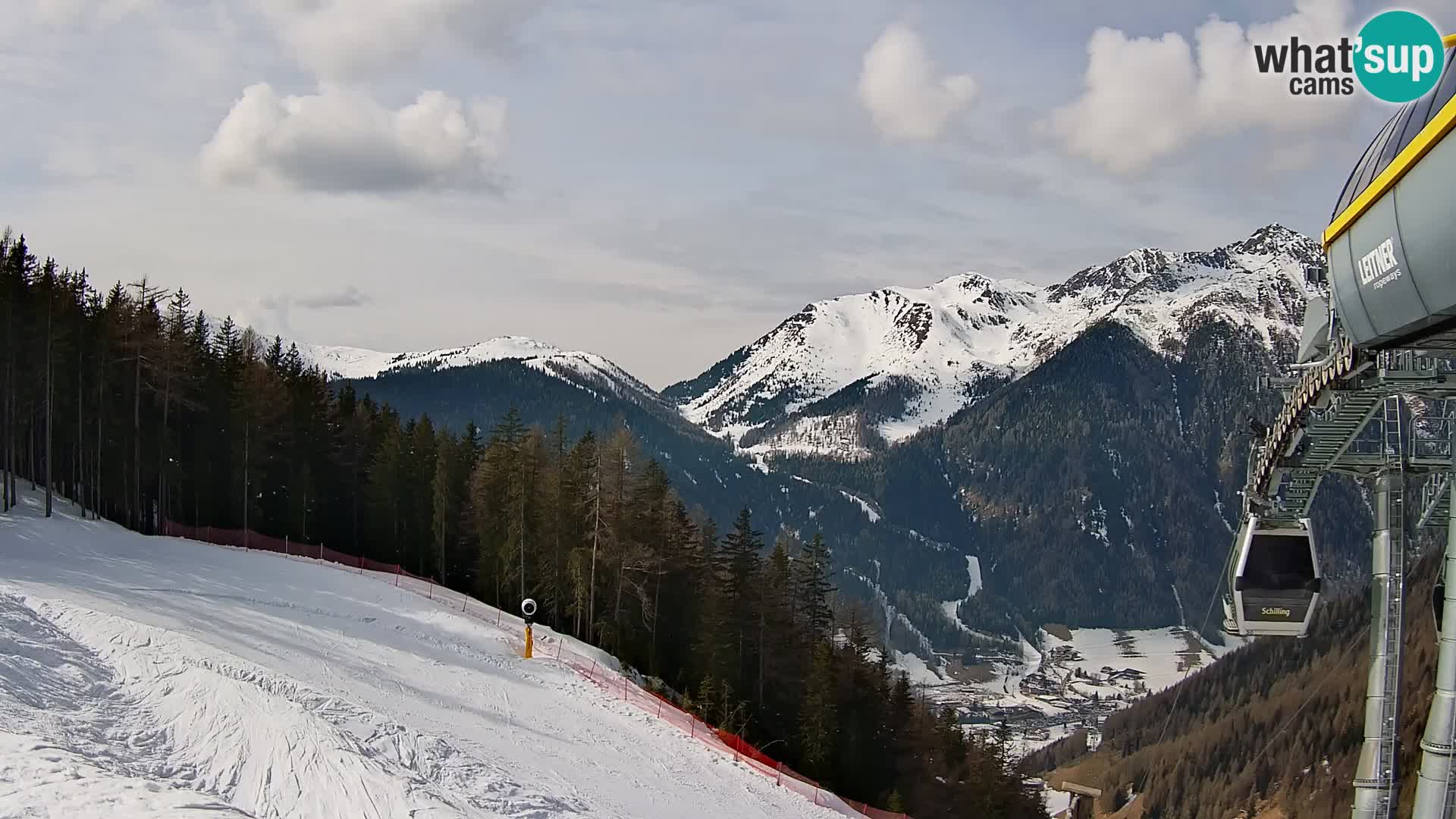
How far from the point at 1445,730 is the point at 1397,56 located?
7.19 metres

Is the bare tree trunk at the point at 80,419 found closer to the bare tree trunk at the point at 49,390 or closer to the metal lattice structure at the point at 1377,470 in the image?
the bare tree trunk at the point at 49,390

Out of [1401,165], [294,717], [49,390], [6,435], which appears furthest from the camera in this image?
[6,435]

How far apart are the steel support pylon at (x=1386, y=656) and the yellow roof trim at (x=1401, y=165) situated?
6.15 meters

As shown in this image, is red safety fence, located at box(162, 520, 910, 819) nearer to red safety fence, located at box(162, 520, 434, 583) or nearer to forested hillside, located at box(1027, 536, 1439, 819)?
red safety fence, located at box(162, 520, 434, 583)

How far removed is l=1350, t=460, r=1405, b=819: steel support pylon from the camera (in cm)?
1480

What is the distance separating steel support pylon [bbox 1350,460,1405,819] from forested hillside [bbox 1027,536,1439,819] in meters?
25.0

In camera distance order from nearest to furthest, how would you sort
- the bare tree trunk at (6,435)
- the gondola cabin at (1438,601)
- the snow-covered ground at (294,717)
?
1. the gondola cabin at (1438,601)
2. the snow-covered ground at (294,717)
3. the bare tree trunk at (6,435)

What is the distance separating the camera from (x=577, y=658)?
34344mm

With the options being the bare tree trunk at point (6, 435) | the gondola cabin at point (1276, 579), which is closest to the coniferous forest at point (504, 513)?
the bare tree trunk at point (6, 435)

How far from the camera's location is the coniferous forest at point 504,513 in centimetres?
4334

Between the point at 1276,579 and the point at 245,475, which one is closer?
the point at 1276,579

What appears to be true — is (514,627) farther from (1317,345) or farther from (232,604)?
(1317,345)

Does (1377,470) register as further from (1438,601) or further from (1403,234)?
(1403,234)

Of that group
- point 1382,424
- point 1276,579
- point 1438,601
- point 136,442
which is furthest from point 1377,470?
point 136,442
